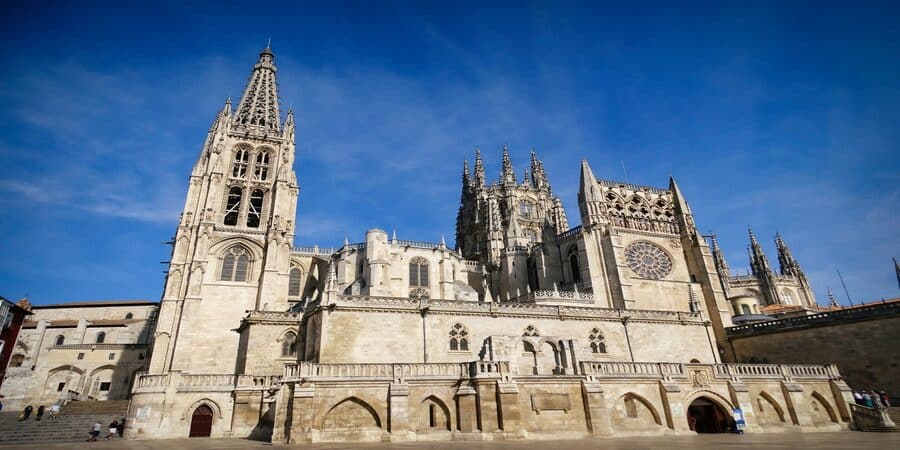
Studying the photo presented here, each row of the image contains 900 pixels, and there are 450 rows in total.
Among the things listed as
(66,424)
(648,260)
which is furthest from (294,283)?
(648,260)

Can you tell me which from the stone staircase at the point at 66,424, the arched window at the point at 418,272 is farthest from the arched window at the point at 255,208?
the stone staircase at the point at 66,424

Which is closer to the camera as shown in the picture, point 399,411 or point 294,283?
point 399,411

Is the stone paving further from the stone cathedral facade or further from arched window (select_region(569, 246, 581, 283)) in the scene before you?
arched window (select_region(569, 246, 581, 283))

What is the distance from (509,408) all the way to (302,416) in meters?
7.31

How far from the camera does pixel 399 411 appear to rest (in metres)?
16.6

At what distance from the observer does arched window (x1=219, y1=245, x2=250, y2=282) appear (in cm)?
3541

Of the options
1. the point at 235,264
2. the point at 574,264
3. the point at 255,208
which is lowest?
the point at 574,264

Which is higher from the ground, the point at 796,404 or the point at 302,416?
the point at 302,416

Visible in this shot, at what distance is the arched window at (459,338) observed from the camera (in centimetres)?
2480

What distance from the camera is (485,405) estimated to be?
55.8 ft

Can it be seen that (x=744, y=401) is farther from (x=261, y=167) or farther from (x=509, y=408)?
(x=261, y=167)

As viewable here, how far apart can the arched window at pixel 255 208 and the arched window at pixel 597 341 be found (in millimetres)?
29108

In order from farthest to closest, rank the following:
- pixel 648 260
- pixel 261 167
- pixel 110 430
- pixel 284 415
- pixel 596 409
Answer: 1. pixel 261 167
2. pixel 648 260
3. pixel 110 430
4. pixel 596 409
5. pixel 284 415

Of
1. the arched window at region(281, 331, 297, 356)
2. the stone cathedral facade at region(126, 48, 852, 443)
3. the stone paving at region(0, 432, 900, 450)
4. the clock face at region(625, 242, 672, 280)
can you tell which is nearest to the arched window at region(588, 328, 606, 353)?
the stone cathedral facade at region(126, 48, 852, 443)
